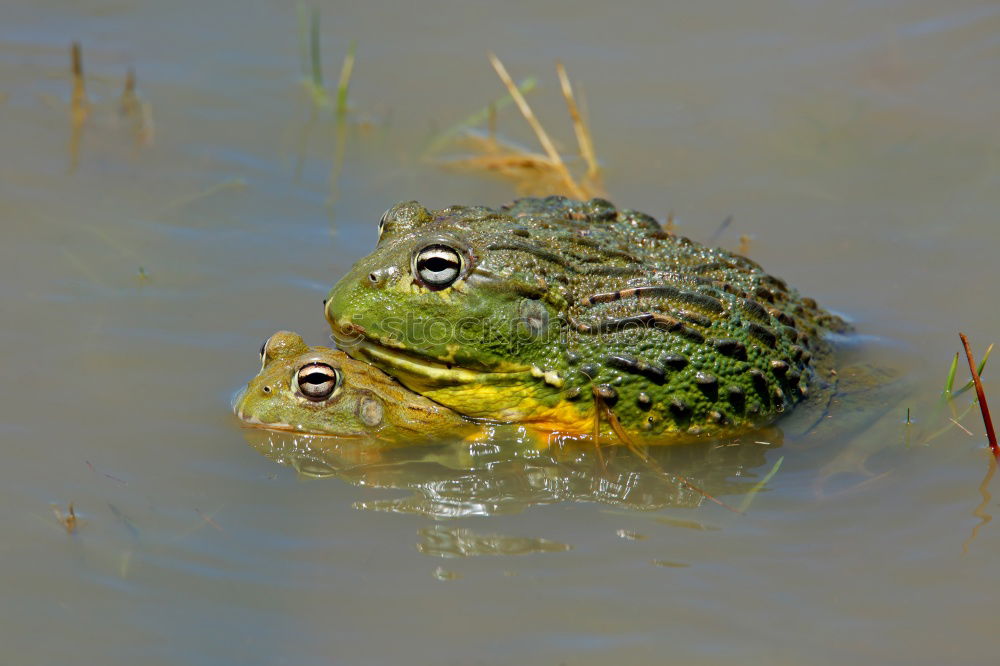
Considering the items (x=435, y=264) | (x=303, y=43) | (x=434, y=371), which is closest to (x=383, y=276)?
(x=435, y=264)

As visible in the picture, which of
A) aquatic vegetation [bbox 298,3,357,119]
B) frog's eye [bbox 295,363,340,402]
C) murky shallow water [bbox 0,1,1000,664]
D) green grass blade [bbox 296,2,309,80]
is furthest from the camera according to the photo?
green grass blade [bbox 296,2,309,80]

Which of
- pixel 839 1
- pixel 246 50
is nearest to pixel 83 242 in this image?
pixel 246 50

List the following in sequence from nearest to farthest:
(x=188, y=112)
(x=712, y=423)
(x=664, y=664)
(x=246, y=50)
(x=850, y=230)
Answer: (x=664, y=664), (x=712, y=423), (x=850, y=230), (x=188, y=112), (x=246, y=50)

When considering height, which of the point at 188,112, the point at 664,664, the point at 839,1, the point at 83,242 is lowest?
the point at 664,664

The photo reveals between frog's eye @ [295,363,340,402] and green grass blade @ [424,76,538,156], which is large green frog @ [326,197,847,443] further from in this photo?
green grass blade @ [424,76,538,156]

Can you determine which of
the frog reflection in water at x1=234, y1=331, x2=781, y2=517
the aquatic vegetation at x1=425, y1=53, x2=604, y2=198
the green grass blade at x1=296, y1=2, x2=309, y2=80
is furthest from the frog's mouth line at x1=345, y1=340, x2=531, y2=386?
the green grass blade at x1=296, y1=2, x2=309, y2=80

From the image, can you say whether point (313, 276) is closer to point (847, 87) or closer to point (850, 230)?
point (850, 230)
